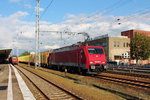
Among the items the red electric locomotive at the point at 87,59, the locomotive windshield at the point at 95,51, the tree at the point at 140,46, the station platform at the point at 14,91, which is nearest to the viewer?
the station platform at the point at 14,91

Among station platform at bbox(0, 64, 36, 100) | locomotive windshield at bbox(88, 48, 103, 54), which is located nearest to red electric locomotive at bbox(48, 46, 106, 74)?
locomotive windshield at bbox(88, 48, 103, 54)

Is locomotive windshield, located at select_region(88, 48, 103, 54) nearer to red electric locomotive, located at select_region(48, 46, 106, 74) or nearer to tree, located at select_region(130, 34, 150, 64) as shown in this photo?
red electric locomotive, located at select_region(48, 46, 106, 74)

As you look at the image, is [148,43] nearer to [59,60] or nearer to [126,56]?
[126,56]

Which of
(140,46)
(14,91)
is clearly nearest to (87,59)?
(14,91)

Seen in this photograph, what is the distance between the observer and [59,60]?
94.1 feet

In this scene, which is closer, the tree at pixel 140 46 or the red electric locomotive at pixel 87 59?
the red electric locomotive at pixel 87 59

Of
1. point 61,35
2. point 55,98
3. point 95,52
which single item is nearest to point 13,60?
point 61,35

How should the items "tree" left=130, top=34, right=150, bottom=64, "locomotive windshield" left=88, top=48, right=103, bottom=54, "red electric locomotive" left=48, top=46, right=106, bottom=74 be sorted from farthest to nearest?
"tree" left=130, top=34, right=150, bottom=64 → "locomotive windshield" left=88, top=48, right=103, bottom=54 → "red electric locomotive" left=48, top=46, right=106, bottom=74

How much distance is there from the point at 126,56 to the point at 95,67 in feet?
152

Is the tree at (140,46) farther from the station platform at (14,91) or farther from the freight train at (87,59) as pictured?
the station platform at (14,91)

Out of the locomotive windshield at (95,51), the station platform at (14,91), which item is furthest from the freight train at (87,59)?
the station platform at (14,91)

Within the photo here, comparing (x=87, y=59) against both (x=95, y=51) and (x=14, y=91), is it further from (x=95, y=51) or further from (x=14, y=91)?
(x=14, y=91)

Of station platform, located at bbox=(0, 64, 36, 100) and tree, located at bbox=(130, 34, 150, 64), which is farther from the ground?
tree, located at bbox=(130, 34, 150, 64)

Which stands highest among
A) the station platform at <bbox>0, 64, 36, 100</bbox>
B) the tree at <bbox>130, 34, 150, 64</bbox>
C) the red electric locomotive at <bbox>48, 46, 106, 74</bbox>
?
the tree at <bbox>130, 34, 150, 64</bbox>
